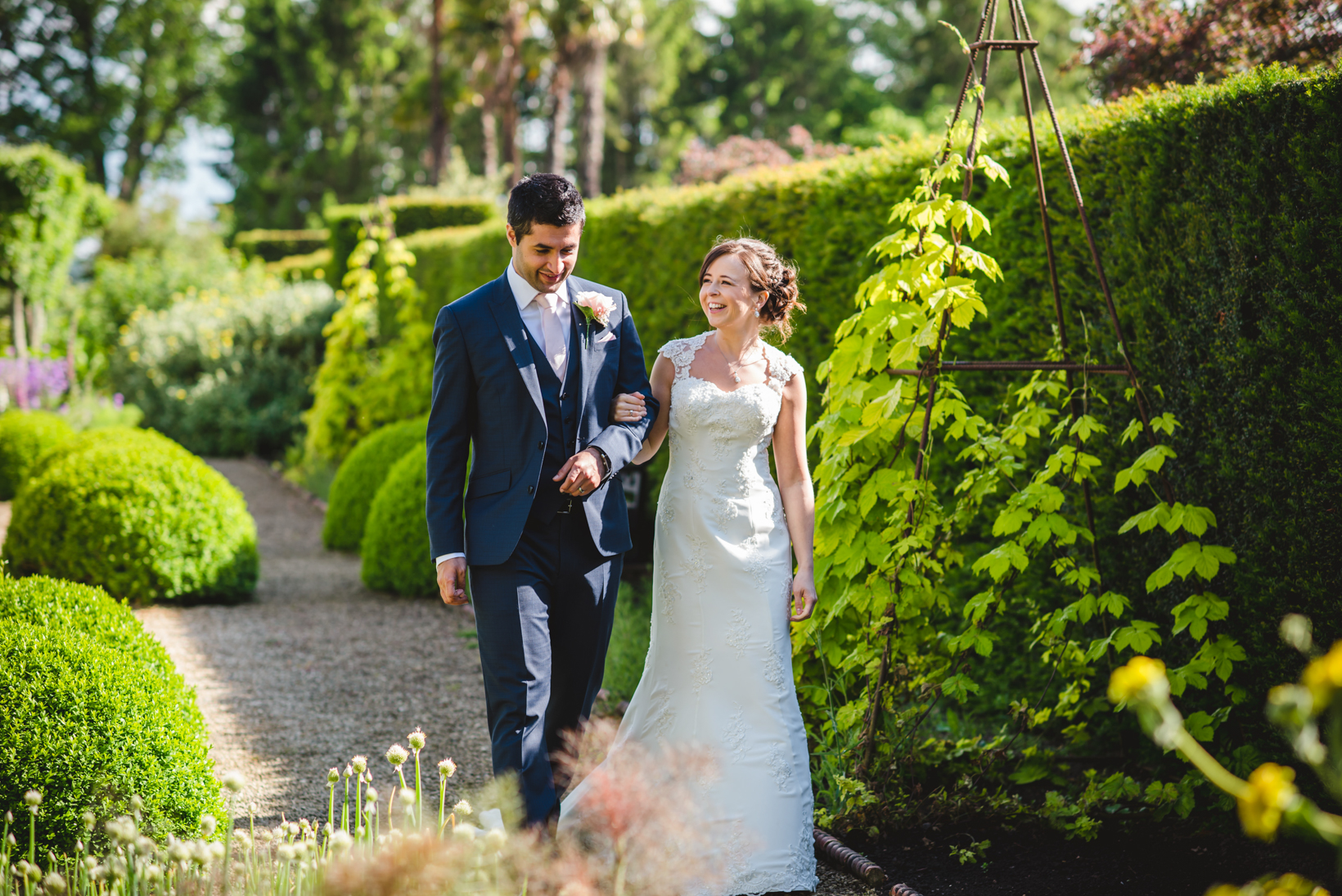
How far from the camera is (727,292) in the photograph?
3.03m

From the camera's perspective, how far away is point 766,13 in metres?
36.4

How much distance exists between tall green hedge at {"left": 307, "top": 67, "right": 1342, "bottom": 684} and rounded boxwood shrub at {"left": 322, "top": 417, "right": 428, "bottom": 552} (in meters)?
4.73

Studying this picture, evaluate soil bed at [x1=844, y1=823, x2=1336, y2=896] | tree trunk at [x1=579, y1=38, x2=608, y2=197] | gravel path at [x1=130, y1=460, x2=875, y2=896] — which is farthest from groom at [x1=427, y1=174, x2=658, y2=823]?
tree trunk at [x1=579, y1=38, x2=608, y2=197]

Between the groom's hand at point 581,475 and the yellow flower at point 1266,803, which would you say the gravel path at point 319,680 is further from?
the yellow flower at point 1266,803

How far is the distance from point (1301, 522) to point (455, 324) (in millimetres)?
2456

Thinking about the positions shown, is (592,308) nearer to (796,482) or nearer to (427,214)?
(796,482)

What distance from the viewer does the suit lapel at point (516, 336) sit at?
274cm

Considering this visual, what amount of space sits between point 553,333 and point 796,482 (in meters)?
0.88

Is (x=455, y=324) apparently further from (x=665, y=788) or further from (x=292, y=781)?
(x=292, y=781)

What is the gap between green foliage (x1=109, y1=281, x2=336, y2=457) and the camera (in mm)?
13664

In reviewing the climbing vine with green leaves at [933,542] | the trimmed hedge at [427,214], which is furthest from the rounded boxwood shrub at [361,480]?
the trimmed hedge at [427,214]

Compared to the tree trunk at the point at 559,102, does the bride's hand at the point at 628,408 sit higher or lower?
lower

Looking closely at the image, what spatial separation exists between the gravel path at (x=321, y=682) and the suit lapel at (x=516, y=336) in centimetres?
170

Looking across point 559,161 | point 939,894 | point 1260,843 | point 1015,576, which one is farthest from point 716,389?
point 559,161
